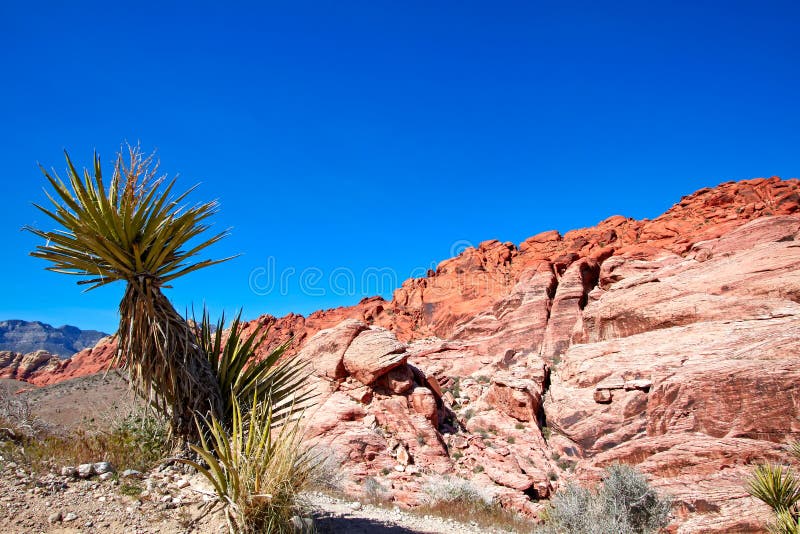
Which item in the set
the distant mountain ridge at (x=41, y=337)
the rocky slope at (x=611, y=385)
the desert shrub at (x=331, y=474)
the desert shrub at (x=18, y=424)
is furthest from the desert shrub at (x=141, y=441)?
the distant mountain ridge at (x=41, y=337)

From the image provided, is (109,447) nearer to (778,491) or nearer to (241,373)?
(241,373)

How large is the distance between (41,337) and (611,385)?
202 metres

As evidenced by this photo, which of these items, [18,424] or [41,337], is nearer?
[18,424]

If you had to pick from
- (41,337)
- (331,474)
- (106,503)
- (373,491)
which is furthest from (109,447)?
(41,337)

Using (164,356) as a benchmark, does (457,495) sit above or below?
below

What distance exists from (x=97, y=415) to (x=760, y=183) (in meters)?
43.9

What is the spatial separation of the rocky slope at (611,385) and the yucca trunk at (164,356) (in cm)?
827

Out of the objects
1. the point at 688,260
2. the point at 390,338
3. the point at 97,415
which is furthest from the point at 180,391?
the point at 688,260

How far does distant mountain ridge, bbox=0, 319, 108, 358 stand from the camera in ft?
490

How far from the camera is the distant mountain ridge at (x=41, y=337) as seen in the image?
149500 mm

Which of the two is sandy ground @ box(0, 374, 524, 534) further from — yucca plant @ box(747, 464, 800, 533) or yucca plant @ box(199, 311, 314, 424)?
yucca plant @ box(747, 464, 800, 533)

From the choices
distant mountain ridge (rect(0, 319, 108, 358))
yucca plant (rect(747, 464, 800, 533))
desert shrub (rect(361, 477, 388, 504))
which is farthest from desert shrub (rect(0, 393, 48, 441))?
distant mountain ridge (rect(0, 319, 108, 358))

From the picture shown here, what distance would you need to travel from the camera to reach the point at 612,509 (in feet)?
28.5

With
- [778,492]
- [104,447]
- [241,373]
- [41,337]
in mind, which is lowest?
[778,492]
